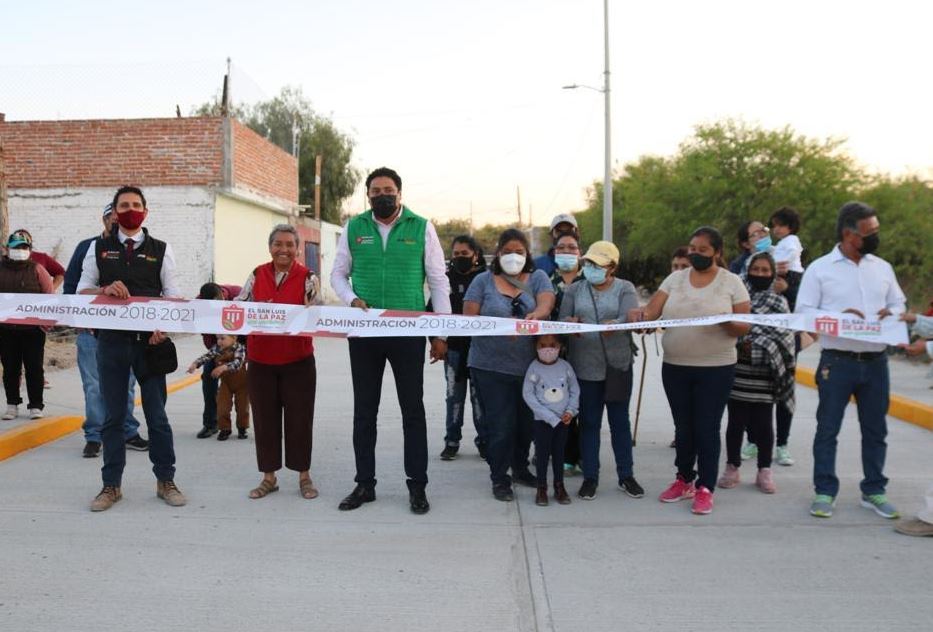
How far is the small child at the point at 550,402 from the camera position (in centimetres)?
500

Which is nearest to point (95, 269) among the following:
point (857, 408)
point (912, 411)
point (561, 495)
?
point (561, 495)

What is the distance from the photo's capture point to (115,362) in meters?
4.88

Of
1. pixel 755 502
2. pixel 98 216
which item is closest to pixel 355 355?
pixel 755 502

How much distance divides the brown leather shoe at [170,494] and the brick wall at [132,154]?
44.0ft

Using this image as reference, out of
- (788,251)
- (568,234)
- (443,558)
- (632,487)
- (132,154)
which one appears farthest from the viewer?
(132,154)

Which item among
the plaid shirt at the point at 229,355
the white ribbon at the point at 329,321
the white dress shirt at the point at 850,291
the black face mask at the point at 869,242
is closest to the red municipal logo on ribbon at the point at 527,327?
the white ribbon at the point at 329,321

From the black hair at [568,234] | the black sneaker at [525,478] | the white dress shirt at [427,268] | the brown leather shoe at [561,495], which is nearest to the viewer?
the white dress shirt at [427,268]

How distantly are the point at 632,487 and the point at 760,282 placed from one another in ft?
6.01

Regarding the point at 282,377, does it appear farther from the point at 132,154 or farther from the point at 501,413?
the point at 132,154

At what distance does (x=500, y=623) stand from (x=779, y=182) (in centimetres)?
2585

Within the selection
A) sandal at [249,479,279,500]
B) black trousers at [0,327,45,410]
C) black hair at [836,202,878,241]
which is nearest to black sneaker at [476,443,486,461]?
sandal at [249,479,279,500]

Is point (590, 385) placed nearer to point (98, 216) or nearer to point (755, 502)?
point (755, 502)

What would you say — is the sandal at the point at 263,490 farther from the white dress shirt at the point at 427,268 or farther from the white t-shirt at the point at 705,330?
the white t-shirt at the point at 705,330

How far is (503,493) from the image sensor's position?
5.14 meters
